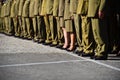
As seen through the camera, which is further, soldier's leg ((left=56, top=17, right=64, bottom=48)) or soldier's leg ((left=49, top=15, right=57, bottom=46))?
soldier's leg ((left=49, top=15, right=57, bottom=46))

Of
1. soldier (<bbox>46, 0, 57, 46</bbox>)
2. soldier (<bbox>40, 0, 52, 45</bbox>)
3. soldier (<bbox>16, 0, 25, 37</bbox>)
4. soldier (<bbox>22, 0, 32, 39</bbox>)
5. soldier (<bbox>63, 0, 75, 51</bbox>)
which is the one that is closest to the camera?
soldier (<bbox>63, 0, 75, 51</bbox>)

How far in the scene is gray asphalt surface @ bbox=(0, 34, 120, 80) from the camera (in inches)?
263

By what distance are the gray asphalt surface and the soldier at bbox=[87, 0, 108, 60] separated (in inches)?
8.3

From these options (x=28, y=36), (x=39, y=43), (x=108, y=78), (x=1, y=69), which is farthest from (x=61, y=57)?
(x=28, y=36)

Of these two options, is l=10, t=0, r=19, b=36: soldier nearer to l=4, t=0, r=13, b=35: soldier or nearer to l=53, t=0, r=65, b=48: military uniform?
l=4, t=0, r=13, b=35: soldier

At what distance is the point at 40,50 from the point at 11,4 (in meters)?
6.49

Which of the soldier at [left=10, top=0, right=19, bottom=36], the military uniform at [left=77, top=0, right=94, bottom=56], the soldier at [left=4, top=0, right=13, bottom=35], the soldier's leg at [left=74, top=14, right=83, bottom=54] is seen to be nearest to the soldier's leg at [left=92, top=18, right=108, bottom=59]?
the military uniform at [left=77, top=0, right=94, bottom=56]

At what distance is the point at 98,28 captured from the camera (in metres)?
8.75

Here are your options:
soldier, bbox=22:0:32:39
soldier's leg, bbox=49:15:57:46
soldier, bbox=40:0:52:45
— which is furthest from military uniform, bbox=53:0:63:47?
soldier, bbox=22:0:32:39

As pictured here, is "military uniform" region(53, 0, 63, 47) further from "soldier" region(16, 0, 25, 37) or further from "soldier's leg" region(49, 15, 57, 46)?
"soldier" region(16, 0, 25, 37)

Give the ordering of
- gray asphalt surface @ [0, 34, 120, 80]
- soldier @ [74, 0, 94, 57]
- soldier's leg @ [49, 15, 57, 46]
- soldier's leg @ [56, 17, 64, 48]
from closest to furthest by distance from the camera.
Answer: gray asphalt surface @ [0, 34, 120, 80] → soldier @ [74, 0, 94, 57] → soldier's leg @ [56, 17, 64, 48] → soldier's leg @ [49, 15, 57, 46]

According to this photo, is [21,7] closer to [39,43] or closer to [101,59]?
[39,43]

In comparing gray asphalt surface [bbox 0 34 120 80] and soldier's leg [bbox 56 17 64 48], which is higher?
soldier's leg [bbox 56 17 64 48]

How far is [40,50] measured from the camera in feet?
34.9
